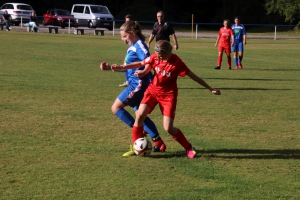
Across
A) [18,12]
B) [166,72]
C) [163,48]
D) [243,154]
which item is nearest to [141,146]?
[166,72]

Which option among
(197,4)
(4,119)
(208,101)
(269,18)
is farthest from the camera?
(197,4)

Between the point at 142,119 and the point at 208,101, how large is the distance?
18.6 feet

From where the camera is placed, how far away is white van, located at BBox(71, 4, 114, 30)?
159ft

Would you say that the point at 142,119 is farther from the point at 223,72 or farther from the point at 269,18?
the point at 269,18

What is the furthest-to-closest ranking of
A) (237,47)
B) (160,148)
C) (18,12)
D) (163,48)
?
(18,12) → (237,47) → (160,148) → (163,48)

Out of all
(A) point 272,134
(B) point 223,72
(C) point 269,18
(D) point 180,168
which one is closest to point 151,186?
(D) point 180,168

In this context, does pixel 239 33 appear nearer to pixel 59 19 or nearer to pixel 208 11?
pixel 59 19

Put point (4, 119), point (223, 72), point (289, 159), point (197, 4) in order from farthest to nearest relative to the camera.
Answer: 1. point (197, 4)
2. point (223, 72)
3. point (4, 119)
4. point (289, 159)

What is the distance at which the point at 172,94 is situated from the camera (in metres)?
7.48

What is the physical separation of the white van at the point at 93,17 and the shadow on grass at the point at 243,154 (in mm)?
41143

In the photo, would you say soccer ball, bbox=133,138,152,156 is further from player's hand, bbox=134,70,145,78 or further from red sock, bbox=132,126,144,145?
player's hand, bbox=134,70,145,78

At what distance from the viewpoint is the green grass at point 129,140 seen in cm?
635

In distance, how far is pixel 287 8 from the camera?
54.4 metres

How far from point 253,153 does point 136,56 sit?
211 cm
